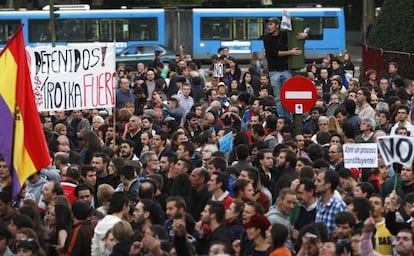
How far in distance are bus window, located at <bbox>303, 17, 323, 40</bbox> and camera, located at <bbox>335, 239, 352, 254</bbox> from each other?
4197cm

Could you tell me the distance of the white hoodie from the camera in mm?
11695

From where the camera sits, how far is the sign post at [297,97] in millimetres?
18531

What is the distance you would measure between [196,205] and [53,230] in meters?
1.82

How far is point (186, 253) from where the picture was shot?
1140 cm

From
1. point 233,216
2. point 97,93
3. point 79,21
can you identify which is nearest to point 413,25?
point 97,93

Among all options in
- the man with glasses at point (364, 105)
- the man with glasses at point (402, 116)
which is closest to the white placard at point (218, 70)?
the man with glasses at point (364, 105)

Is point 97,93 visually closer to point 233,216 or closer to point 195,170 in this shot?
point 195,170

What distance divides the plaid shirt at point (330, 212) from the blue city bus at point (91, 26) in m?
37.9

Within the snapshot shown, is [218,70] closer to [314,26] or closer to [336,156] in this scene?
[336,156]

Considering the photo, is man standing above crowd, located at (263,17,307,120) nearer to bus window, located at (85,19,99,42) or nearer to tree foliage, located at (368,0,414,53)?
tree foliage, located at (368,0,414,53)

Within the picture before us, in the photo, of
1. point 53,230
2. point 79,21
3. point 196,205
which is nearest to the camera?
point 53,230

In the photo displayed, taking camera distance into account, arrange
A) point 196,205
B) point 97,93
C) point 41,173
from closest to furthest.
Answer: point 196,205, point 41,173, point 97,93

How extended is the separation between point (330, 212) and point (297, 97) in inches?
255

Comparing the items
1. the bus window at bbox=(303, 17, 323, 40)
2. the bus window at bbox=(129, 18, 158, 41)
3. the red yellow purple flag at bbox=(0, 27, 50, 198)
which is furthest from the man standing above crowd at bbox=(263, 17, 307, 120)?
the bus window at bbox=(303, 17, 323, 40)
